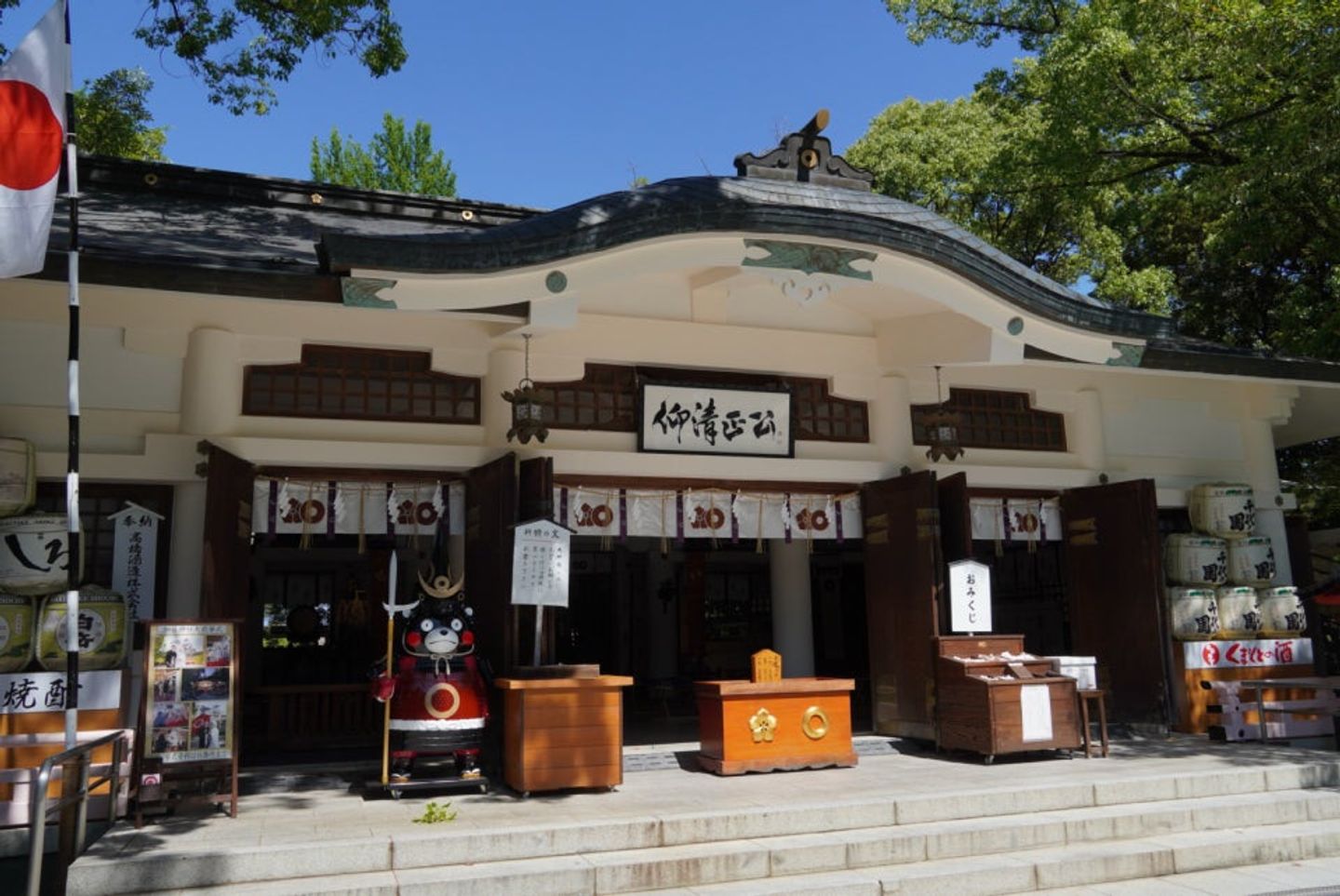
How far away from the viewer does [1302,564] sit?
12.7 metres

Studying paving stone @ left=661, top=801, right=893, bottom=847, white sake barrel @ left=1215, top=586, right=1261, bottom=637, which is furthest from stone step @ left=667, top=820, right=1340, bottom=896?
white sake barrel @ left=1215, top=586, right=1261, bottom=637

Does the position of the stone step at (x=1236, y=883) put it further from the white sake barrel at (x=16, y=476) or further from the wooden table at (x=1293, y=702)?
the white sake barrel at (x=16, y=476)

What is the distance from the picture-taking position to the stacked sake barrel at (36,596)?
284 inches

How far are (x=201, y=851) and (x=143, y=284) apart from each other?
4015 mm

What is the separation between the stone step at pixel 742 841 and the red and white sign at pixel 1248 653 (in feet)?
9.25

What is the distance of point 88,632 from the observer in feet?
23.8

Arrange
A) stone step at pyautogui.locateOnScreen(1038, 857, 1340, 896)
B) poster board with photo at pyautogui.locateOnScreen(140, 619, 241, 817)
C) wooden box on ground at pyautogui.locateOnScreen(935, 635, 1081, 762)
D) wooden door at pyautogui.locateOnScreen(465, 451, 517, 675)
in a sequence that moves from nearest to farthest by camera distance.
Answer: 1. stone step at pyautogui.locateOnScreen(1038, 857, 1340, 896)
2. poster board with photo at pyautogui.locateOnScreen(140, 619, 241, 817)
3. wooden door at pyautogui.locateOnScreen(465, 451, 517, 675)
4. wooden box on ground at pyautogui.locateOnScreen(935, 635, 1081, 762)

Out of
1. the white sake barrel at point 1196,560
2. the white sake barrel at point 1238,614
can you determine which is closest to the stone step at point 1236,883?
the white sake barrel at point 1238,614

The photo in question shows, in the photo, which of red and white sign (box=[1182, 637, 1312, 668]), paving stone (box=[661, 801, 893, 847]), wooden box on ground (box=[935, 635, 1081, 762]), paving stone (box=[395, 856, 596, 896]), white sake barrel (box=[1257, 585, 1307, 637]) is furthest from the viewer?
white sake barrel (box=[1257, 585, 1307, 637])

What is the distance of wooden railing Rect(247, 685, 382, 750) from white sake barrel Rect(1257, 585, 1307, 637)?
9.81 metres

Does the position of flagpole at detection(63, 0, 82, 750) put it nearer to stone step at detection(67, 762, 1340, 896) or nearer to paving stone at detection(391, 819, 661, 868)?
stone step at detection(67, 762, 1340, 896)

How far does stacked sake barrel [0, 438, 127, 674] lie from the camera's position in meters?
7.21

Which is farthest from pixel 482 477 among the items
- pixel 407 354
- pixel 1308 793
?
pixel 1308 793

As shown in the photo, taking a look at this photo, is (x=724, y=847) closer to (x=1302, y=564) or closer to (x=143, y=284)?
(x=143, y=284)
